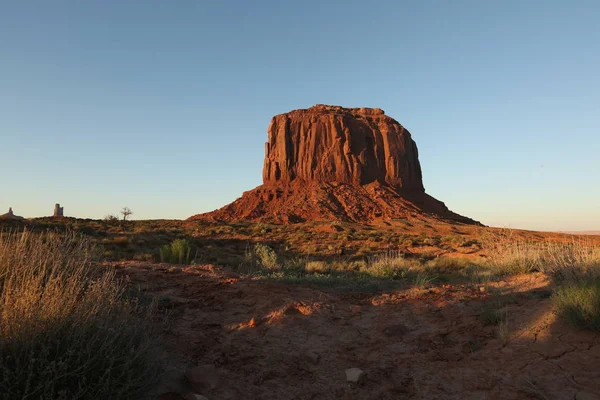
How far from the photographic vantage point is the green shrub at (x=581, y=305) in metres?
4.78

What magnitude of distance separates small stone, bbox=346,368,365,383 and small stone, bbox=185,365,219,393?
4.95ft

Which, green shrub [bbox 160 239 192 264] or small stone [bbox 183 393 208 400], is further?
green shrub [bbox 160 239 192 264]

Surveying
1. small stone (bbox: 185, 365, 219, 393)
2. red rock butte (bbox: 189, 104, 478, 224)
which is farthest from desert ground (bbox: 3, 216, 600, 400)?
red rock butte (bbox: 189, 104, 478, 224)

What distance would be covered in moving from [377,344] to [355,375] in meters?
1.05

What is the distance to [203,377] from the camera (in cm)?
421

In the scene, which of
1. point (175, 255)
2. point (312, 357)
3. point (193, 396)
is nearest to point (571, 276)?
point (312, 357)

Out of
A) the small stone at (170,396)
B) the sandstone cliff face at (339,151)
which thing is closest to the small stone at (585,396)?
the small stone at (170,396)

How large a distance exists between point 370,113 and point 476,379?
82090mm

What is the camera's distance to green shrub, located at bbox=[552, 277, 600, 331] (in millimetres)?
4777

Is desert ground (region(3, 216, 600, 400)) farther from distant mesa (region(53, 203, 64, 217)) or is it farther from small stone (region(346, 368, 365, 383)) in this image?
distant mesa (region(53, 203, 64, 217))

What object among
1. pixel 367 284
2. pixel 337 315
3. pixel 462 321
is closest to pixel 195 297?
pixel 337 315

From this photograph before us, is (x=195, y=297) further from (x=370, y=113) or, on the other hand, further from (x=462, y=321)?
(x=370, y=113)

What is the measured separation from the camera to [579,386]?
387 cm

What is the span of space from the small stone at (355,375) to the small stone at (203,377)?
1.51 metres
